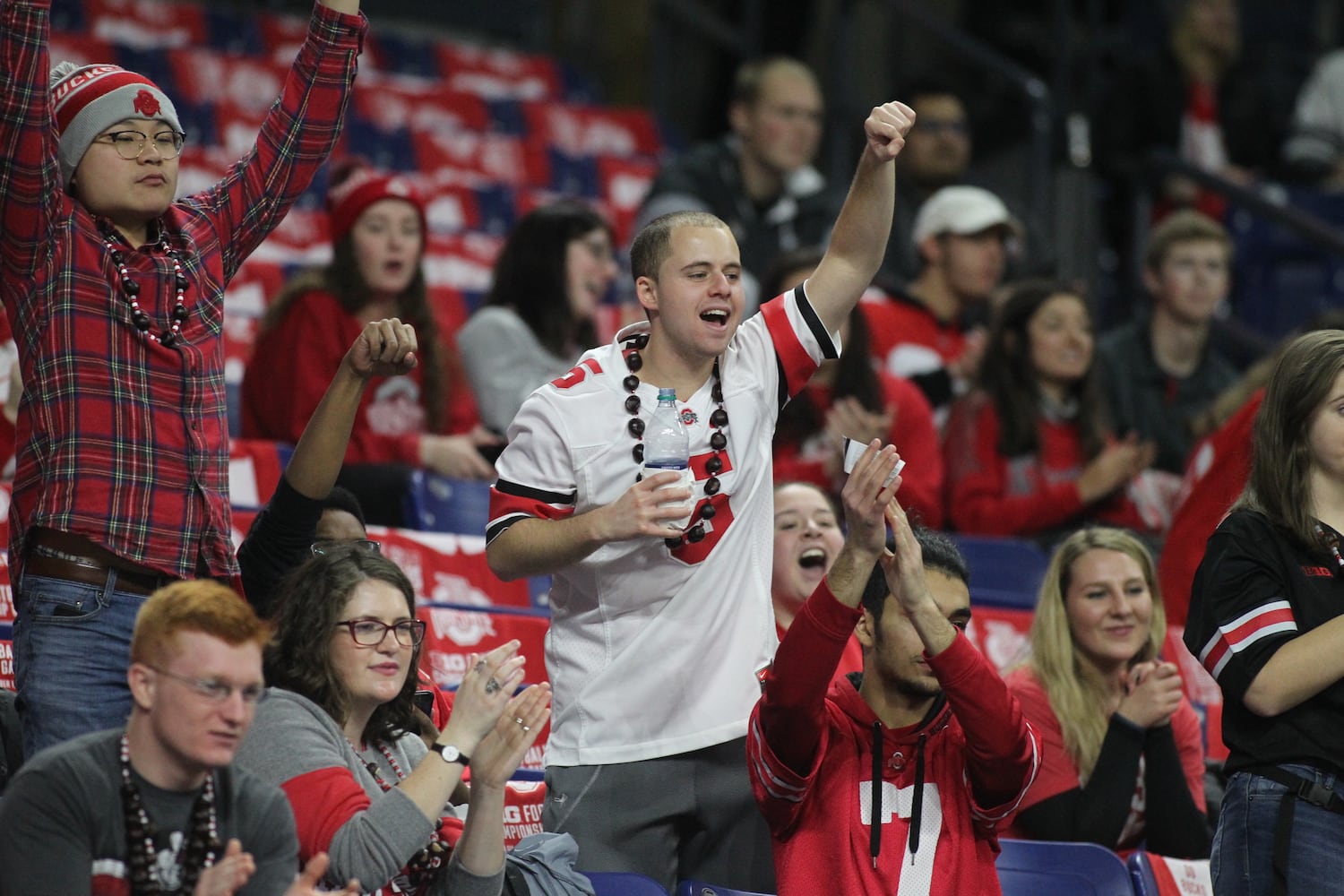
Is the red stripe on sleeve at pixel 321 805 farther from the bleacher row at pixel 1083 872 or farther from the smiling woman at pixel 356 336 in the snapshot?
the smiling woman at pixel 356 336

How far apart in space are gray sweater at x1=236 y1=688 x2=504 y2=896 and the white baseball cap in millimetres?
4169

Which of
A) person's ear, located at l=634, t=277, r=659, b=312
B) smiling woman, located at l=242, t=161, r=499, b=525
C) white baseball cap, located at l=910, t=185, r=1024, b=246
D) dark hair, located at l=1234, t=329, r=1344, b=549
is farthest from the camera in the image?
white baseball cap, located at l=910, t=185, r=1024, b=246

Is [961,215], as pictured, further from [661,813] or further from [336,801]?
[336,801]

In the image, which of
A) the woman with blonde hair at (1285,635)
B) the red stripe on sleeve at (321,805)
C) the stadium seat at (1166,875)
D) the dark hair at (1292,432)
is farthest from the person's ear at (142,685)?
the stadium seat at (1166,875)

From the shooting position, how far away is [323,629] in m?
3.26

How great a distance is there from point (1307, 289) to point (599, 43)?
4232mm

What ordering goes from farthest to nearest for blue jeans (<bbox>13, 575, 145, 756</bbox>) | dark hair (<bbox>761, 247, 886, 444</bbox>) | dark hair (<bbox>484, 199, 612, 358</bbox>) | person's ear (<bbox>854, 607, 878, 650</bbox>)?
dark hair (<bbox>484, 199, 612, 358</bbox>) < dark hair (<bbox>761, 247, 886, 444</bbox>) < person's ear (<bbox>854, 607, 878, 650</bbox>) < blue jeans (<bbox>13, 575, 145, 756</bbox>)

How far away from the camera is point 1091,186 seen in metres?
8.56

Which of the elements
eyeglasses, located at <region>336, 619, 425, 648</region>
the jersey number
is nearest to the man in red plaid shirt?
eyeglasses, located at <region>336, 619, 425, 648</region>

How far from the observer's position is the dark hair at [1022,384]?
6156mm

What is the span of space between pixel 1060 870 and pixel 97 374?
2.10m

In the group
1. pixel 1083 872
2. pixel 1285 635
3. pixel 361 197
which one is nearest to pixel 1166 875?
pixel 1083 872

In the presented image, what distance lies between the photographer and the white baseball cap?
6.87m

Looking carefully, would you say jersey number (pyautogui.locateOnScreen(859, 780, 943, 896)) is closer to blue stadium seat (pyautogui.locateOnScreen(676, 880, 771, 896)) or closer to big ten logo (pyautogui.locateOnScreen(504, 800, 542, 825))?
blue stadium seat (pyautogui.locateOnScreen(676, 880, 771, 896))
